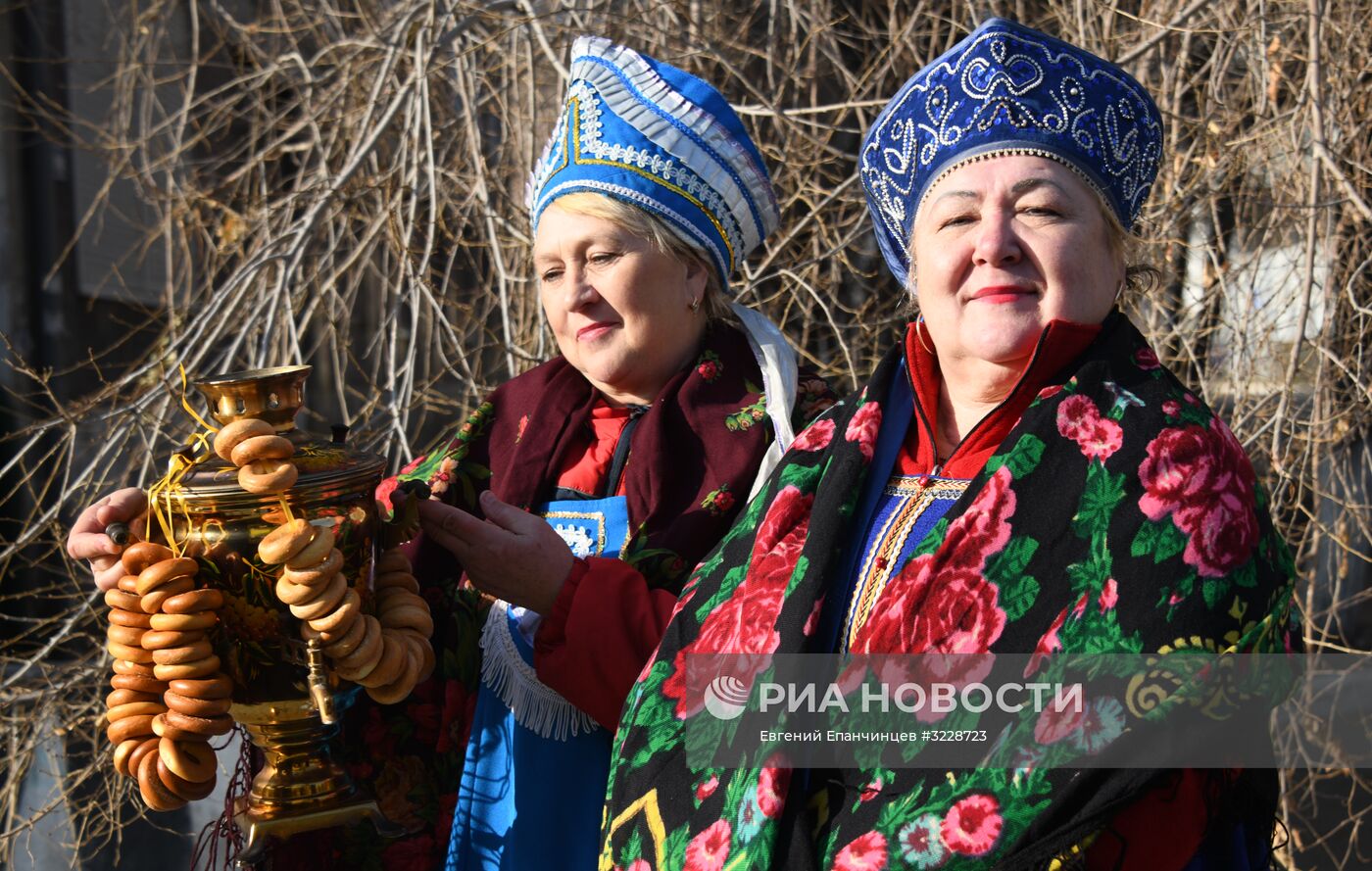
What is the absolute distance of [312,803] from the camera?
5.32 feet

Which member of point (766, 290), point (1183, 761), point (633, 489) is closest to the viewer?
point (1183, 761)

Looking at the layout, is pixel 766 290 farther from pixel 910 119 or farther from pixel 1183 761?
pixel 1183 761

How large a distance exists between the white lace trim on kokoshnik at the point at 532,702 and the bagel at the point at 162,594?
0.55 meters

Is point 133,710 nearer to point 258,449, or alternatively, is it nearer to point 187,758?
point 187,758

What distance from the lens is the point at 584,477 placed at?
77.8 inches

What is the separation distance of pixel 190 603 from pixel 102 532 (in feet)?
0.83

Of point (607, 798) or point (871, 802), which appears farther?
point (607, 798)

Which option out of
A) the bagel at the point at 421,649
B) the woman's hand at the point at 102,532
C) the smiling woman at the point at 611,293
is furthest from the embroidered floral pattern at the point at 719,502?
the woman's hand at the point at 102,532

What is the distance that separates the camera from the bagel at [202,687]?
149 cm

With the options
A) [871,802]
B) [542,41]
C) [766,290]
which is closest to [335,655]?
[871,802]

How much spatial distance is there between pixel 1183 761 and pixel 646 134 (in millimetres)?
1210

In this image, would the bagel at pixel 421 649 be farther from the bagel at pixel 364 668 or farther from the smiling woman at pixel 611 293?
the smiling woman at pixel 611 293

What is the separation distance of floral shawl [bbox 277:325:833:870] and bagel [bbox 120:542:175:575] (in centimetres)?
45

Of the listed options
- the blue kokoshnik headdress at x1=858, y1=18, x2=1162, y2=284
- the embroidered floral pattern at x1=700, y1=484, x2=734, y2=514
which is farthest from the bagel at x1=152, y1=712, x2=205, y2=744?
the blue kokoshnik headdress at x1=858, y1=18, x2=1162, y2=284
